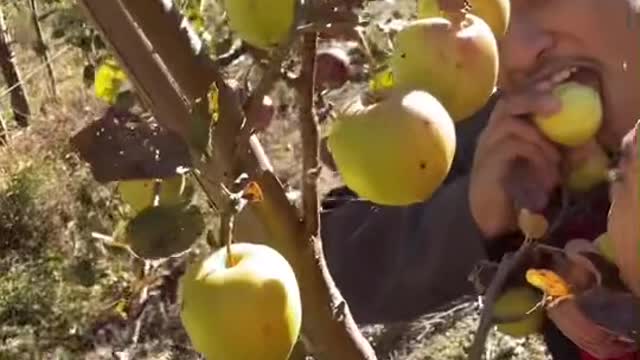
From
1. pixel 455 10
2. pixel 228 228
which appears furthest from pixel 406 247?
pixel 228 228

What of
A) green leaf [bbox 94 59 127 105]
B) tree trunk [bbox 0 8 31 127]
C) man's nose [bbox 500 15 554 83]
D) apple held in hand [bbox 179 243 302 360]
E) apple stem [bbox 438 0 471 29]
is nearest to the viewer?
apple held in hand [bbox 179 243 302 360]

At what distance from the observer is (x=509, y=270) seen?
0.59 meters

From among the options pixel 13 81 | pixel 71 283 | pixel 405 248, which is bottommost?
pixel 13 81

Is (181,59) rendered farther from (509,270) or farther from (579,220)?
(579,220)

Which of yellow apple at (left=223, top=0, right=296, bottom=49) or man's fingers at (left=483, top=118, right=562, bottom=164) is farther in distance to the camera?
man's fingers at (left=483, top=118, right=562, bottom=164)

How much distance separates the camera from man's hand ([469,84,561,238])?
2.56 feet

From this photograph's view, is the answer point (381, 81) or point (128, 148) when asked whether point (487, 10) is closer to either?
point (381, 81)

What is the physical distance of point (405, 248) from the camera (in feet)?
4.82

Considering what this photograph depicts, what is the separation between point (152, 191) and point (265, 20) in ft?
0.45

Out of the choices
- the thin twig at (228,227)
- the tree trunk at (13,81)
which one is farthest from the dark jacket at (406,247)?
the tree trunk at (13,81)

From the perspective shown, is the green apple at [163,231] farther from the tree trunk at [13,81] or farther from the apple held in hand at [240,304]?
the tree trunk at [13,81]

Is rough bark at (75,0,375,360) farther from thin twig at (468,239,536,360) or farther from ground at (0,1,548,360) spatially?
ground at (0,1,548,360)

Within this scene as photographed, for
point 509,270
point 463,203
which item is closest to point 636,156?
point 509,270

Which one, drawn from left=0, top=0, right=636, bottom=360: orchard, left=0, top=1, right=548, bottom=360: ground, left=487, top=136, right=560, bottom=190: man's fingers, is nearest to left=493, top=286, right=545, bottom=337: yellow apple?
left=0, top=0, right=636, bottom=360: orchard
